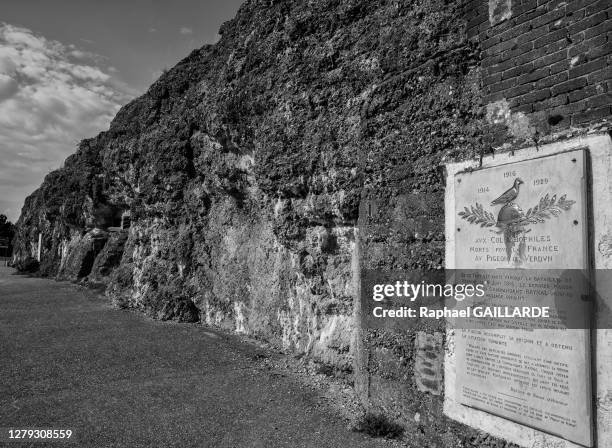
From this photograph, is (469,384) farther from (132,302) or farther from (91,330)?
(132,302)

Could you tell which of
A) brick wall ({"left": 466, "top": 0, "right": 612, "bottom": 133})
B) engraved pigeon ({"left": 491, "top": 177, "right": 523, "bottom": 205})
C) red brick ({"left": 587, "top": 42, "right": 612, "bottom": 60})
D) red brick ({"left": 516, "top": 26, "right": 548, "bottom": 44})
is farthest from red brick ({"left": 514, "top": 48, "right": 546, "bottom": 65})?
engraved pigeon ({"left": 491, "top": 177, "right": 523, "bottom": 205})

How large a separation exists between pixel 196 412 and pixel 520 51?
187 inches

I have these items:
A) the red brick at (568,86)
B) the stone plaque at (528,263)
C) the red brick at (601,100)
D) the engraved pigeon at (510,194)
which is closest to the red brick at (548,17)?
the red brick at (568,86)

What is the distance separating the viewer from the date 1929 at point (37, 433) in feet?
13.9

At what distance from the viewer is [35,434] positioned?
430 cm

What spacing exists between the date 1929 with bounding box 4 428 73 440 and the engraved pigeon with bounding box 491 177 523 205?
4.47 meters

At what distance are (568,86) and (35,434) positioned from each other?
5560 mm

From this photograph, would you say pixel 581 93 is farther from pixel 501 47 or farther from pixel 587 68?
pixel 501 47

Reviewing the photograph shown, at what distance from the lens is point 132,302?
12555 mm

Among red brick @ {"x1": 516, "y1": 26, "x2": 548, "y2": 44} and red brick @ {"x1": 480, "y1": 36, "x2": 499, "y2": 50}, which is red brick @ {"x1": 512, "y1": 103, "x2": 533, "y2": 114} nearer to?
red brick @ {"x1": 516, "y1": 26, "x2": 548, "y2": 44}

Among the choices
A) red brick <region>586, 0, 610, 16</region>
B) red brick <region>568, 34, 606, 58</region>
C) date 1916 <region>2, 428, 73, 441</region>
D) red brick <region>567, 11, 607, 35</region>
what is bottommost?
date 1916 <region>2, 428, 73, 441</region>

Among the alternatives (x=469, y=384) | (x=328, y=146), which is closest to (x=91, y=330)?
(x=328, y=146)

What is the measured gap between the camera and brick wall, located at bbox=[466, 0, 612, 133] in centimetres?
306

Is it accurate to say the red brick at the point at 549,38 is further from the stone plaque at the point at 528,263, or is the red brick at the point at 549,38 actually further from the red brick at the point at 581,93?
the stone plaque at the point at 528,263
